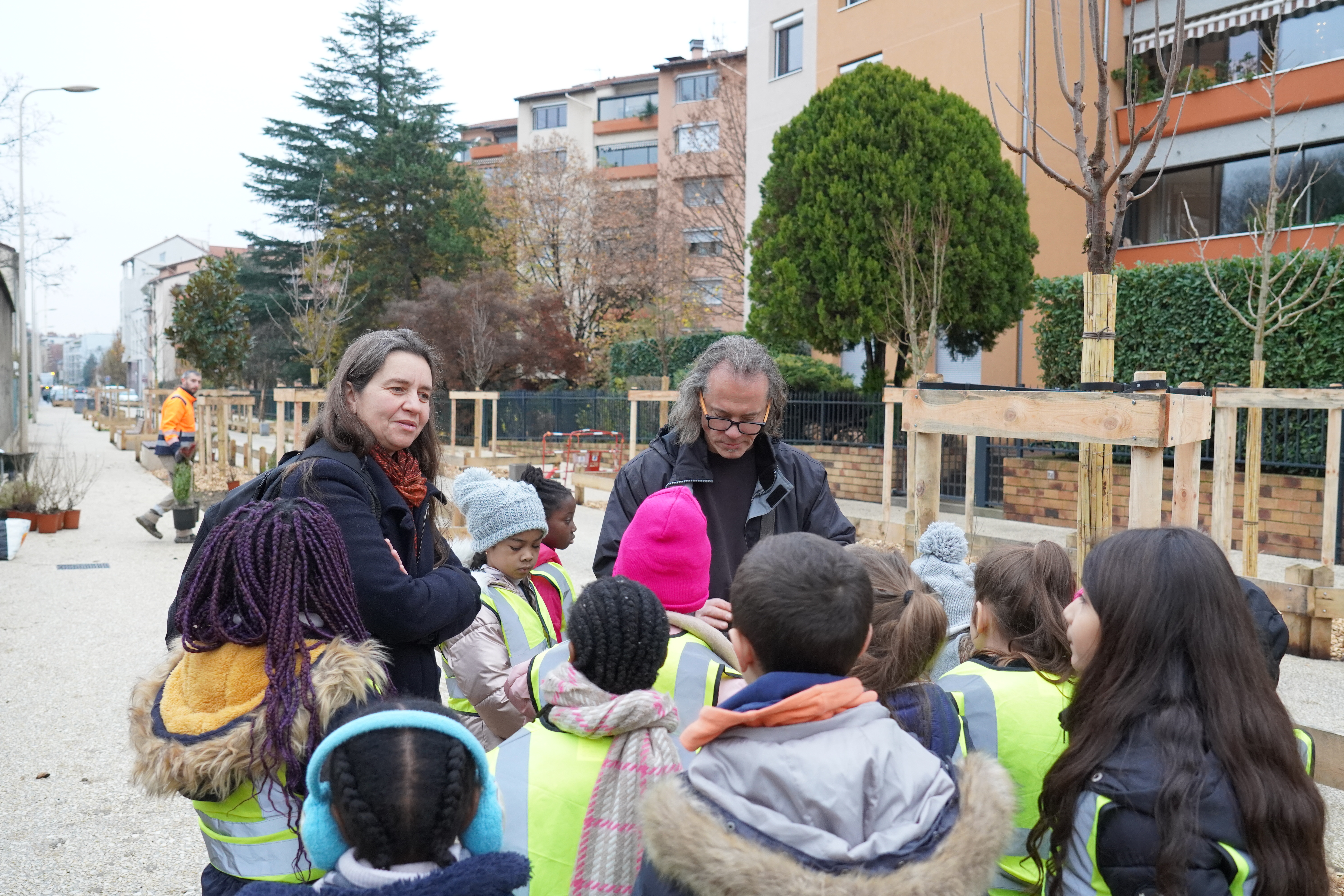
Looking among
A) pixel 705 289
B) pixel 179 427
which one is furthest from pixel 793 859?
pixel 705 289

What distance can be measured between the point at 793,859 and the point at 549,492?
2.35 metres

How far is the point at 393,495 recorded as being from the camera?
2363mm

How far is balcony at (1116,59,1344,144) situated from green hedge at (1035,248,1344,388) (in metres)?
4.51

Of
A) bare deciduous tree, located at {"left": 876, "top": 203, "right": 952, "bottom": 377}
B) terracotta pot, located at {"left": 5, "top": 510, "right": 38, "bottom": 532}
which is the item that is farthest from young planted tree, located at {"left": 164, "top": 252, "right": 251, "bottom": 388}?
bare deciduous tree, located at {"left": 876, "top": 203, "right": 952, "bottom": 377}

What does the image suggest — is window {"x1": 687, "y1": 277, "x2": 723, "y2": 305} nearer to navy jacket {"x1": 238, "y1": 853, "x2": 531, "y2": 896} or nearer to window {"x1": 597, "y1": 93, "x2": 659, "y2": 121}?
window {"x1": 597, "y1": 93, "x2": 659, "y2": 121}

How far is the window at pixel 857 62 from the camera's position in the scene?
22078 mm

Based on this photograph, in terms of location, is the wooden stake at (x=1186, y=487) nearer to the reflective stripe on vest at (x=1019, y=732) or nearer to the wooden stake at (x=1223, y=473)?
the wooden stake at (x=1223, y=473)

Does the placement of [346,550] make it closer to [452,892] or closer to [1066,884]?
[452,892]

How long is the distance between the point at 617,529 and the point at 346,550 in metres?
1.23

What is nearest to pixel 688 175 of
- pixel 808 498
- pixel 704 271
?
pixel 704 271

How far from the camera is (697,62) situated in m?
47.6

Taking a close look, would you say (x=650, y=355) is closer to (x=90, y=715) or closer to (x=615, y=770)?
(x=90, y=715)

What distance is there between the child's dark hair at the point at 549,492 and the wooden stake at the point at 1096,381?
2113 millimetres

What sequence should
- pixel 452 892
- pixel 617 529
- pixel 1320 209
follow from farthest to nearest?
pixel 1320 209 → pixel 617 529 → pixel 452 892
